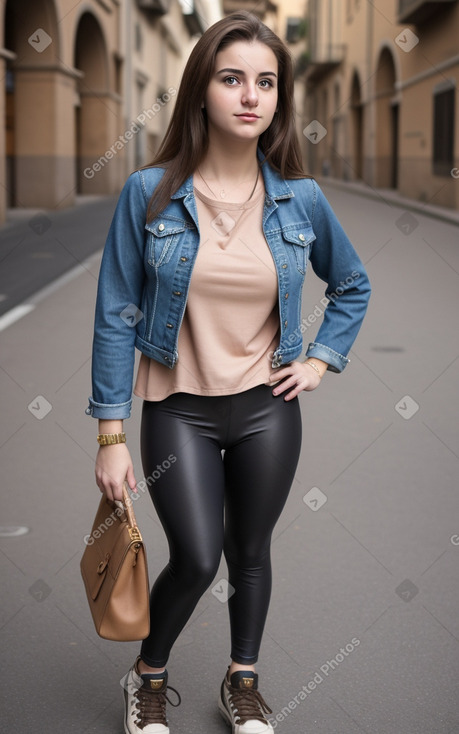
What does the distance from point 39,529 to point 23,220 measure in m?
16.5

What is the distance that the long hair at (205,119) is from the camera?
2492 mm

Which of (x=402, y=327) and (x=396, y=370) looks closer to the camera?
(x=396, y=370)

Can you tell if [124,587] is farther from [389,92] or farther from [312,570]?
[389,92]

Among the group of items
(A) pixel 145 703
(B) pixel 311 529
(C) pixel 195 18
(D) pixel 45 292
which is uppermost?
(A) pixel 145 703

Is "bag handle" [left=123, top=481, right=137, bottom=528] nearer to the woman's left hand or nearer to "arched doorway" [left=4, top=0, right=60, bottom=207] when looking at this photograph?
the woman's left hand

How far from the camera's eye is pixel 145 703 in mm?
2777

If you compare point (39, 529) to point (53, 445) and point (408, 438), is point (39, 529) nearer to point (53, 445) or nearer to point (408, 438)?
point (53, 445)

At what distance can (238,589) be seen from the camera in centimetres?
281

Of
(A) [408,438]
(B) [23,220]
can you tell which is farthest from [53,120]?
(A) [408,438]

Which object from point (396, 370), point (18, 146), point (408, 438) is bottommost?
point (18, 146)

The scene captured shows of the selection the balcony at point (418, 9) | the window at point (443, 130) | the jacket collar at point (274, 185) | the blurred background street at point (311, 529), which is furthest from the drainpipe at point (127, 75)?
the jacket collar at point (274, 185)

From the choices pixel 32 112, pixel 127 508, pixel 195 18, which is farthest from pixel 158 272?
pixel 195 18

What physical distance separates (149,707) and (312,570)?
133 centimetres

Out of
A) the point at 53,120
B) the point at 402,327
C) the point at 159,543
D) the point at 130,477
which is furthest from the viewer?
the point at 53,120
